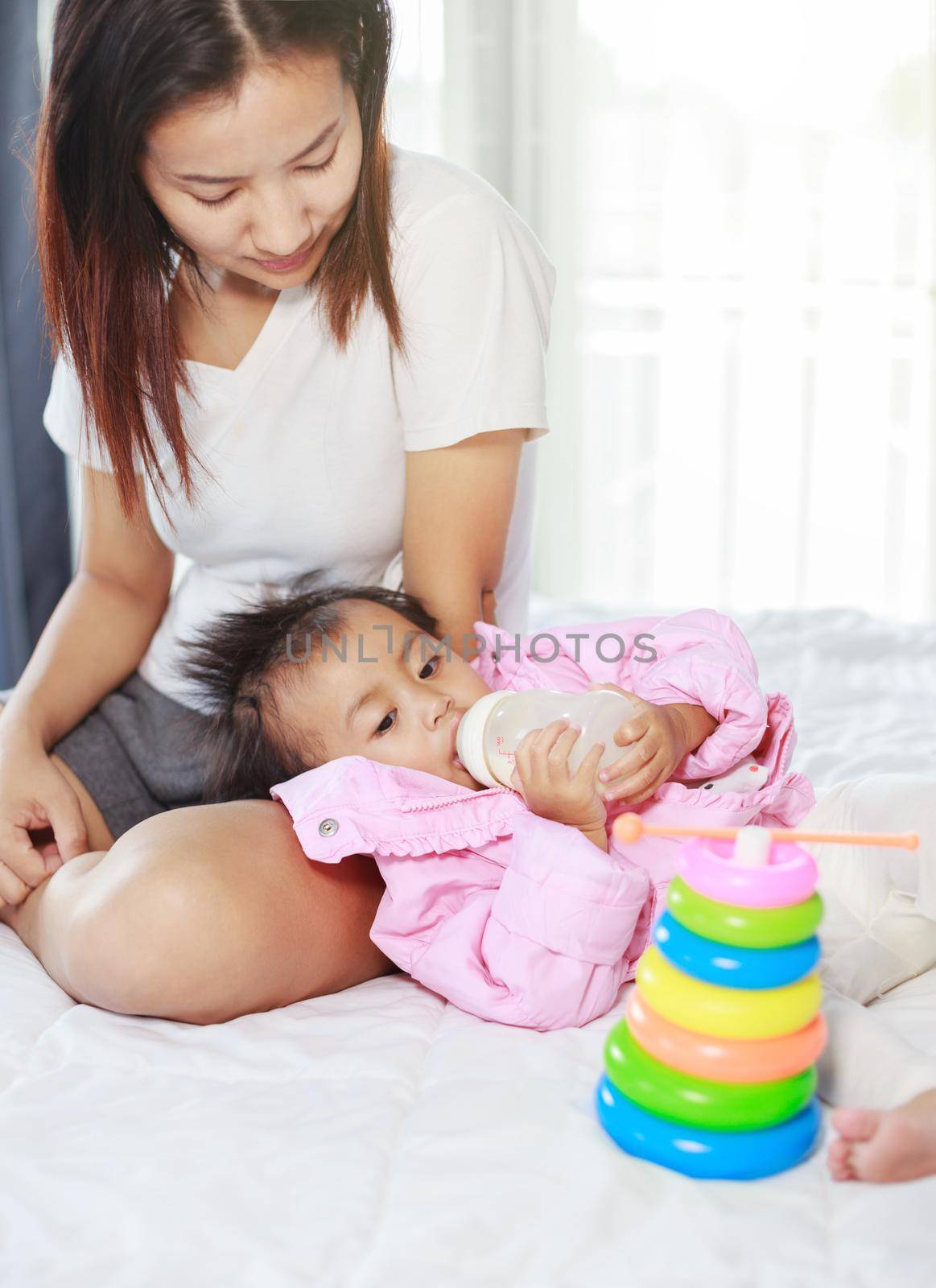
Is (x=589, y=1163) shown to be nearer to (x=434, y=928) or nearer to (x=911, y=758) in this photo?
(x=434, y=928)

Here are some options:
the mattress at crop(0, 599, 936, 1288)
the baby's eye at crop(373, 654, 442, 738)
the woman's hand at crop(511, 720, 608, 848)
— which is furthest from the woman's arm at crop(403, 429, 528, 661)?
the mattress at crop(0, 599, 936, 1288)

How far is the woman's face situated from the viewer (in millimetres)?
1068

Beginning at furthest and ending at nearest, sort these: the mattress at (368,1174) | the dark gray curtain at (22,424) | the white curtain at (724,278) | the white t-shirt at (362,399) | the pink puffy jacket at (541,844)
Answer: the white curtain at (724,278) < the dark gray curtain at (22,424) < the white t-shirt at (362,399) < the pink puffy jacket at (541,844) < the mattress at (368,1174)

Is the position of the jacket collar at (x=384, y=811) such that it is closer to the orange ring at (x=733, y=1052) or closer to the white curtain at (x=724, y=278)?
the orange ring at (x=733, y=1052)

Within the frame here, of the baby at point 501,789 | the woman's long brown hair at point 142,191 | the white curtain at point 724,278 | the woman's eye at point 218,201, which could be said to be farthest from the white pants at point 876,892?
the white curtain at point 724,278

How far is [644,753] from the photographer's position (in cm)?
108

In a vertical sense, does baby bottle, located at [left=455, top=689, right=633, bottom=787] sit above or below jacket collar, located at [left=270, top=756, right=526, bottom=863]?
above

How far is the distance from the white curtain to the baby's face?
184 centimetres

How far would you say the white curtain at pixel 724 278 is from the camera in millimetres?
3037

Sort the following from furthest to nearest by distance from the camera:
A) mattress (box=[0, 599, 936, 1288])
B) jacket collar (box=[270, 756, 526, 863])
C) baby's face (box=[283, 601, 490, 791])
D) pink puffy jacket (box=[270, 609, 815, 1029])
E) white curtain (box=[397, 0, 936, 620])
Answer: white curtain (box=[397, 0, 936, 620]), baby's face (box=[283, 601, 490, 791]), jacket collar (box=[270, 756, 526, 863]), pink puffy jacket (box=[270, 609, 815, 1029]), mattress (box=[0, 599, 936, 1288])

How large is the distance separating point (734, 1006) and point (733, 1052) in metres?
0.03

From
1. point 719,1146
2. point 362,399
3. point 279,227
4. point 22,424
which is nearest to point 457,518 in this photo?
point 362,399

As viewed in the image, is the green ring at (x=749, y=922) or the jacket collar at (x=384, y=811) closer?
the green ring at (x=749, y=922)

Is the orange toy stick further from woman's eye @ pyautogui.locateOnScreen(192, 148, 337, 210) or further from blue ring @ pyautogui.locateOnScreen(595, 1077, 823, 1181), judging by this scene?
woman's eye @ pyautogui.locateOnScreen(192, 148, 337, 210)
